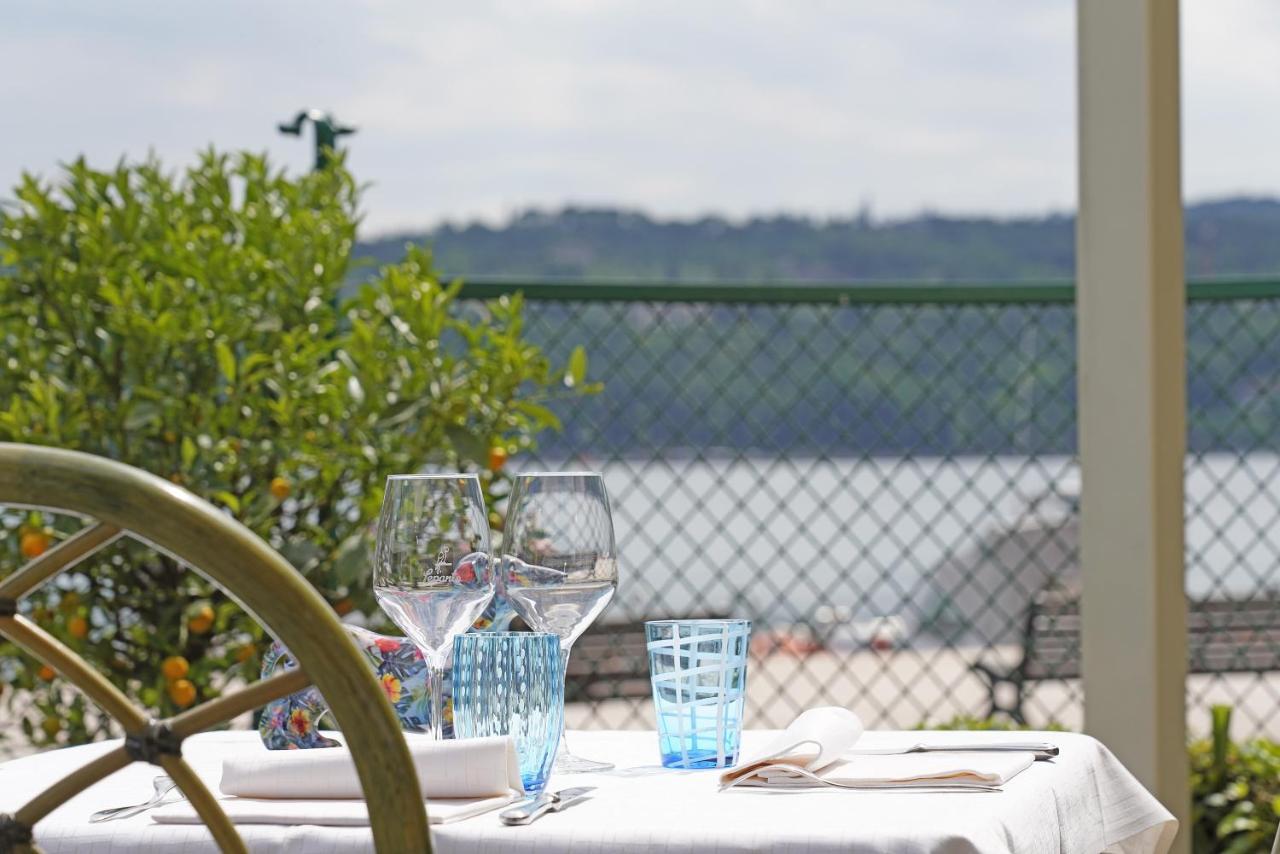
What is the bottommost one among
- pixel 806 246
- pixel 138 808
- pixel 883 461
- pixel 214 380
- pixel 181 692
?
pixel 181 692

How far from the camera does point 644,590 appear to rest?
3.74m

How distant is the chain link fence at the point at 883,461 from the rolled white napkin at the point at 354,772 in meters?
2.42

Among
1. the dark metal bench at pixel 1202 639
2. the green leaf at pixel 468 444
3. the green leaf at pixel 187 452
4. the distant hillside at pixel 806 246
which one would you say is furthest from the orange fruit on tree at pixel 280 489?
the distant hillside at pixel 806 246

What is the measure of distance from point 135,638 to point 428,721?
141cm

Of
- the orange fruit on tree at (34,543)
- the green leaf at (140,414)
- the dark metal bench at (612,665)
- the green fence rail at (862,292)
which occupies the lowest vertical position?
the dark metal bench at (612,665)

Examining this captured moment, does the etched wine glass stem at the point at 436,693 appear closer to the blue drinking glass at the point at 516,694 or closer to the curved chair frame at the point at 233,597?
the blue drinking glass at the point at 516,694

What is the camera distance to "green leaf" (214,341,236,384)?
2.23 m

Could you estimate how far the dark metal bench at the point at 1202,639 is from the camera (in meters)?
3.70

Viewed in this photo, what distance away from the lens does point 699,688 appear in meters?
1.09

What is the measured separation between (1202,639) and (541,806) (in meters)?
3.29

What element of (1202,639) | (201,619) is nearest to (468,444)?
(201,619)

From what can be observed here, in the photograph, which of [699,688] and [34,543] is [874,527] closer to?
[34,543]

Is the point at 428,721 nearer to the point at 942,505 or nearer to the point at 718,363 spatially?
the point at 718,363

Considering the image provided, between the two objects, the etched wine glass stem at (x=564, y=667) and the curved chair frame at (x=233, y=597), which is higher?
the curved chair frame at (x=233, y=597)
